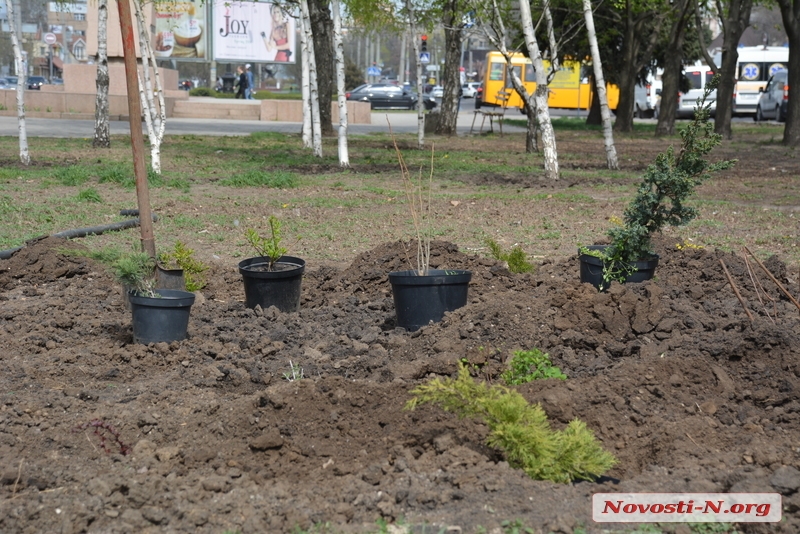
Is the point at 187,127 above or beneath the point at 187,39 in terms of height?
beneath

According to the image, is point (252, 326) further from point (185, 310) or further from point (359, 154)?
point (359, 154)

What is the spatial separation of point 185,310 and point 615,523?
331cm

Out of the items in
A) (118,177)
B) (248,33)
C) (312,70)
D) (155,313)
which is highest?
(248,33)

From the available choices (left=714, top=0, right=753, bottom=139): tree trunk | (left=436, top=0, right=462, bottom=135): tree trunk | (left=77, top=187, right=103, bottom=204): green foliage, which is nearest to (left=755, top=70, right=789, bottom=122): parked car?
(left=714, top=0, right=753, bottom=139): tree trunk

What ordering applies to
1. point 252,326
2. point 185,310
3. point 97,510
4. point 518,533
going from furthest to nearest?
point 252,326 < point 185,310 < point 97,510 < point 518,533

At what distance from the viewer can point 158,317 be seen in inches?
219

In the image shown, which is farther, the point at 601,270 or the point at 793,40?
the point at 793,40

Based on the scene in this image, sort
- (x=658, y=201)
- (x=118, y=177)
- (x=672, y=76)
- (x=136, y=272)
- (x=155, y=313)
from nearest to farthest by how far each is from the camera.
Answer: (x=155, y=313)
(x=136, y=272)
(x=658, y=201)
(x=118, y=177)
(x=672, y=76)

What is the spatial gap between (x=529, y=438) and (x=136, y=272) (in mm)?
3245

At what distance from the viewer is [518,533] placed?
2.96 m

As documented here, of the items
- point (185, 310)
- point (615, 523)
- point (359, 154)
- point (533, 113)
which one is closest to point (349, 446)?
point (615, 523)

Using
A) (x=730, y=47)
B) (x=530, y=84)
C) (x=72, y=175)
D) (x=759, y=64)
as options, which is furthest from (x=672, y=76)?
(x=530, y=84)
